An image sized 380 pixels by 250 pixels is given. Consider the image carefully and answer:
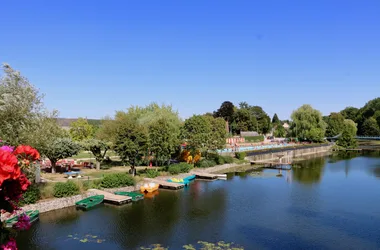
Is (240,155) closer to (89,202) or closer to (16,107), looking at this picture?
(89,202)

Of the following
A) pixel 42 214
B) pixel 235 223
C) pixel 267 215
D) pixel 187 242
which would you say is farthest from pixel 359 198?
pixel 42 214

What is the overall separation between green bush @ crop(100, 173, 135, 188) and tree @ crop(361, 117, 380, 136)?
374 feet

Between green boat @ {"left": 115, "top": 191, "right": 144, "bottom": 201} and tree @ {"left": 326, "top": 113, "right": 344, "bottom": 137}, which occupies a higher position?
tree @ {"left": 326, "top": 113, "right": 344, "bottom": 137}

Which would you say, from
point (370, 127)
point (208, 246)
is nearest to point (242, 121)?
point (370, 127)

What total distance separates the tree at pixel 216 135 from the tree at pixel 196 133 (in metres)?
1.07

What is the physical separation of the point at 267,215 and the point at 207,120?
2631 centimetres

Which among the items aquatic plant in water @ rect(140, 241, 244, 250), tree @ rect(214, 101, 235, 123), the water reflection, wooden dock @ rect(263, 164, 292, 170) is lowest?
aquatic plant in water @ rect(140, 241, 244, 250)

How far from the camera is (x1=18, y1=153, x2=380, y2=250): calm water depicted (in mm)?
20766

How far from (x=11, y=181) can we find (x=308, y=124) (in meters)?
94.2

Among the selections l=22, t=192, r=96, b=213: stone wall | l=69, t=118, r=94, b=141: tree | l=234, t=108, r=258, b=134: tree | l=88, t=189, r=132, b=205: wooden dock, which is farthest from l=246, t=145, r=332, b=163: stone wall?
l=22, t=192, r=96, b=213: stone wall

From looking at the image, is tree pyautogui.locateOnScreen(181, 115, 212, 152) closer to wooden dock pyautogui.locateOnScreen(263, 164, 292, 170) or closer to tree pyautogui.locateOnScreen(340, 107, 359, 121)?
wooden dock pyautogui.locateOnScreen(263, 164, 292, 170)

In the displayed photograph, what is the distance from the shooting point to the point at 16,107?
24656 mm

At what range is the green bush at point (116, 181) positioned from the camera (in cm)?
3259

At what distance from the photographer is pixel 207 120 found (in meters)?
51.4
